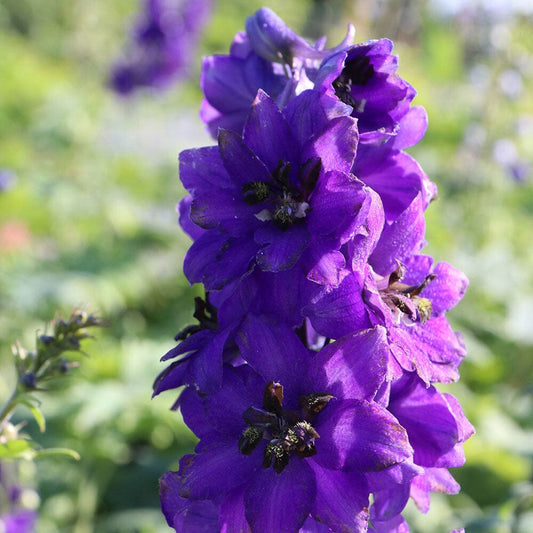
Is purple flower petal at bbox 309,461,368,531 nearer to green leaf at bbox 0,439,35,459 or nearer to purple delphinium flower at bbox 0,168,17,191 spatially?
green leaf at bbox 0,439,35,459

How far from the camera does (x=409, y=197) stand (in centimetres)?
106

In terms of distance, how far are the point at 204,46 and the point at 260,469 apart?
1789cm

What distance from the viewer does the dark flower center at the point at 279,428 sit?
3.01 feet

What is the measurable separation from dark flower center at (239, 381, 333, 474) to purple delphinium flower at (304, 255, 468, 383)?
102mm

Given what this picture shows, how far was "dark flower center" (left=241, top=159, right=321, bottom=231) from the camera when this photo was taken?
39.6 inches

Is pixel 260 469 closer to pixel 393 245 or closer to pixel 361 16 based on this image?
pixel 393 245

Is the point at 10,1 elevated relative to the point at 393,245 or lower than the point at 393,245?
elevated

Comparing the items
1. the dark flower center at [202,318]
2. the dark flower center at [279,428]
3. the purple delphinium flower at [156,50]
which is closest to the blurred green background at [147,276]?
the purple delphinium flower at [156,50]

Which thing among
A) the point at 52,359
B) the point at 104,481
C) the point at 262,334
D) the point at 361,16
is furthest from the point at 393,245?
the point at 361,16

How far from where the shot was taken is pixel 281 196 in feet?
3.38

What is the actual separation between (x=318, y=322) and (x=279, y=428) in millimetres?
152

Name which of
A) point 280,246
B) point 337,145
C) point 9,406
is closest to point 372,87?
point 337,145

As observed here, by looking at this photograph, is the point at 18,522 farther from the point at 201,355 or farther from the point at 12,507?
the point at 201,355

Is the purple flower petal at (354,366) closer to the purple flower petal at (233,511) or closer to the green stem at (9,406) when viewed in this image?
the purple flower petal at (233,511)
